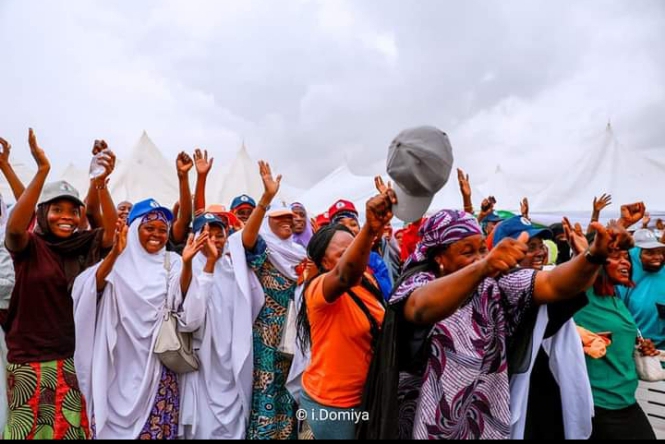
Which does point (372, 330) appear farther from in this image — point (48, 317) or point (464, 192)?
point (464, 192)

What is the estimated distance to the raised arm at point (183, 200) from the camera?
3.27 m

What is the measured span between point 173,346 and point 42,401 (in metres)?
0.77

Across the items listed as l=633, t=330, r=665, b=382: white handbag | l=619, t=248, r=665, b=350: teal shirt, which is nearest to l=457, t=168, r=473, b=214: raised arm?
l=619, t=248, r=665, b=350: teal shirt

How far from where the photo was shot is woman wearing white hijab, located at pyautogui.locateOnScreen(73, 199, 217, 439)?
248 cm

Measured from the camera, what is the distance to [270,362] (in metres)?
2.80

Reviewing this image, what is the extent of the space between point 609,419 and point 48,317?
309 centimetres

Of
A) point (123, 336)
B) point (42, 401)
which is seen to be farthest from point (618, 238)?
point (42, 401)

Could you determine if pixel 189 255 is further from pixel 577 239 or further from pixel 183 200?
pixel 577 239

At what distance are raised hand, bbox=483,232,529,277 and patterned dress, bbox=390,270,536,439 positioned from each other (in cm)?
37

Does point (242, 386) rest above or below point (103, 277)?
below

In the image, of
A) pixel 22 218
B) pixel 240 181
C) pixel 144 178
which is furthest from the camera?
pixel 240 181

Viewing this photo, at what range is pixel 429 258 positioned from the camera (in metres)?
1.71

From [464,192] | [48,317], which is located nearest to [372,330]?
[48,317]

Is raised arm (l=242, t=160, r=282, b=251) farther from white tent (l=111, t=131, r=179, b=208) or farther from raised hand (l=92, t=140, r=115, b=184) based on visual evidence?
white tent (l=111, t=131, r=179, b=208)
